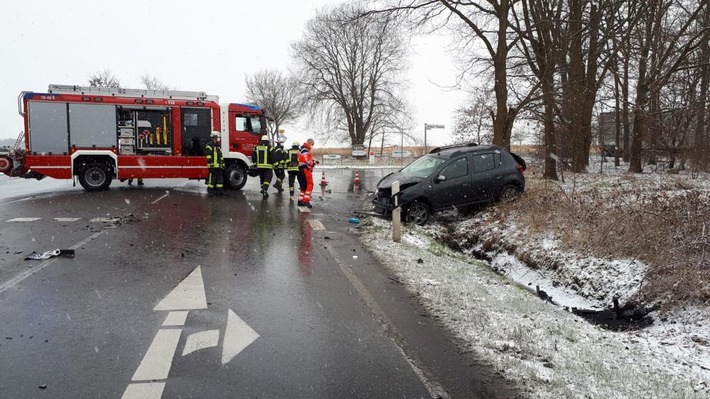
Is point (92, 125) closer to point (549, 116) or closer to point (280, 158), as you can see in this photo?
point (280, 158)

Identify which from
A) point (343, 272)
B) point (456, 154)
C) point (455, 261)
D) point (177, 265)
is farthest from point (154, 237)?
point (456, 154)

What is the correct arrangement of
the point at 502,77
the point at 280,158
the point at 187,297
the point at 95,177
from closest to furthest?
the point at 187,297 → the point at 280,158 → the point at 95,177 → the point at 502,77

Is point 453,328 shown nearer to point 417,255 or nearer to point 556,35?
point 417,255

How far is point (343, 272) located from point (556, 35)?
53.5 feet

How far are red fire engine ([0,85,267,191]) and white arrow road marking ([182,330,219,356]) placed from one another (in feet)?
43.4

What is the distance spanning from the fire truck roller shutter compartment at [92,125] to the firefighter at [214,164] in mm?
3030

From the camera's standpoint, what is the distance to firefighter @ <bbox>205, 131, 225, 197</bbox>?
15438 mm

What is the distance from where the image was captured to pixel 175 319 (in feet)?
15.1

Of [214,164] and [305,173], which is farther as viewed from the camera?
[214,164]

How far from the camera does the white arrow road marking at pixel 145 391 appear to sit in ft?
10.4

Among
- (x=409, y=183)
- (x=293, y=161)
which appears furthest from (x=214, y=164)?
(x=409, y=183)

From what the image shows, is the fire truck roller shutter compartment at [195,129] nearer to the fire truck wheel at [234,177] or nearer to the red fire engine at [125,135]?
the red fire engine at [125,135]

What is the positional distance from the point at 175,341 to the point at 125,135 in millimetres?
13781

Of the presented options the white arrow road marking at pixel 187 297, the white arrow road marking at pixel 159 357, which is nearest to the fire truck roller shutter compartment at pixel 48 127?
the white arrow road marking at pixel 187 297
